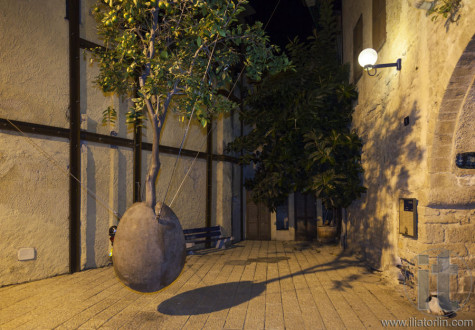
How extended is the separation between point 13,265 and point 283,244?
7.84 meters

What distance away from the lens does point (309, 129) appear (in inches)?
352


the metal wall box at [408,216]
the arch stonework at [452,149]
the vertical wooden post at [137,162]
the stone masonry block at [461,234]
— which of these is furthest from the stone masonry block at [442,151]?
the vertical wooden post at [137,162]

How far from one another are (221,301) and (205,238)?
5084 mm

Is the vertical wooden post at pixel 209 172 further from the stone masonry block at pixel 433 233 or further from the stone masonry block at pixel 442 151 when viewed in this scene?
the stone masonry block at pixel 442 151

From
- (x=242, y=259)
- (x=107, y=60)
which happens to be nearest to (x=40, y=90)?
(x=107, y=60)

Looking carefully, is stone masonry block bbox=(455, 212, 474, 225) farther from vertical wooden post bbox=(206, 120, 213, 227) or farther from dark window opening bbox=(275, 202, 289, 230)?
dark window opening bbox=(275, 202, 289, 230)

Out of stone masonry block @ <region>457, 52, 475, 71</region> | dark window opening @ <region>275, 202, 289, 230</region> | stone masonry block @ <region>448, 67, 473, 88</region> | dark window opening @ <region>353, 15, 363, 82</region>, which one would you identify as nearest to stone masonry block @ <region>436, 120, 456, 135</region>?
stone masonry block @ <region>448, 67, 473, 88</region>

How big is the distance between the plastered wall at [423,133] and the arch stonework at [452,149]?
1 cm

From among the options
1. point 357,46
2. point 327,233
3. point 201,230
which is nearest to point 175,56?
point 357,46

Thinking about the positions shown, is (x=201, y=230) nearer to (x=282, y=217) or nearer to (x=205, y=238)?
(x=205, y=238)

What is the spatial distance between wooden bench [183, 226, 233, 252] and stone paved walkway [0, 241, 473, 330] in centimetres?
186

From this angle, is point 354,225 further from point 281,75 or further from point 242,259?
point 281,75

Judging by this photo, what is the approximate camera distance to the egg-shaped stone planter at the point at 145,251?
441 centimetres

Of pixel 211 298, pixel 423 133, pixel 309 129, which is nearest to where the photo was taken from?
pixel 423 133
